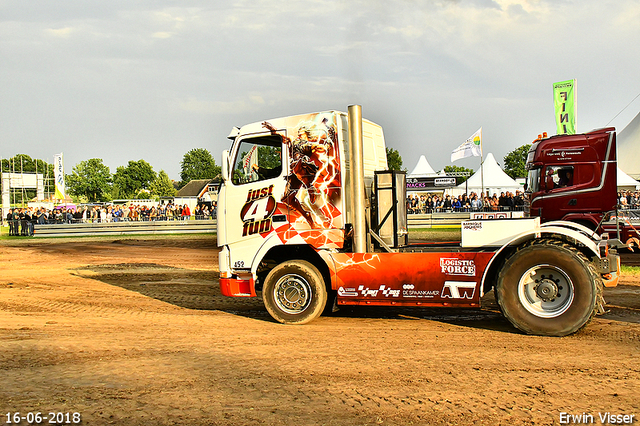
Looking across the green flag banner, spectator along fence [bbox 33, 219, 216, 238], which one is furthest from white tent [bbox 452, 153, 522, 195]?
spectator along fence [bbox 33, 219, 216, 238]

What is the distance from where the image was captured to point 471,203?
2853cm

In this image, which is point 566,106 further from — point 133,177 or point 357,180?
point 133,177

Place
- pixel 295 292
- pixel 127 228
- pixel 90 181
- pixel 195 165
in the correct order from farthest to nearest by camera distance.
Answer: pixel 195 165 < pixel 90 181 < pixel 127 228 < pixel 295 292

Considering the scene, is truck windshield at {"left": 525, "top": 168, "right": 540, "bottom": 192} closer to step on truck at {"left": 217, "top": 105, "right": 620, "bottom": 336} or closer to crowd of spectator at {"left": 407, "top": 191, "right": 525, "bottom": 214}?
step on truck at {"left": 217, "top": 105, "right": 620, "bottom": 336}

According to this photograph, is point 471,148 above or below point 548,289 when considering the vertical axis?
above

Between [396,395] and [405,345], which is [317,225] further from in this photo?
[396,395]

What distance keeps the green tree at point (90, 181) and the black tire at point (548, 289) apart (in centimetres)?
9599

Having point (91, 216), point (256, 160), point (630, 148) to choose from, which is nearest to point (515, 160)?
point (630, 148)

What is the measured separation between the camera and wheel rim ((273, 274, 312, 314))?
8.34 meters

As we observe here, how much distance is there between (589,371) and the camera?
549 centimetres

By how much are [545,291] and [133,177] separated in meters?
114

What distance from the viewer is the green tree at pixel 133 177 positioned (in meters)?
110

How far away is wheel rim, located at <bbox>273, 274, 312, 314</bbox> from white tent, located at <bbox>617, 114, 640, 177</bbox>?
34667 mm

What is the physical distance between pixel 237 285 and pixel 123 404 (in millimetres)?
4070
